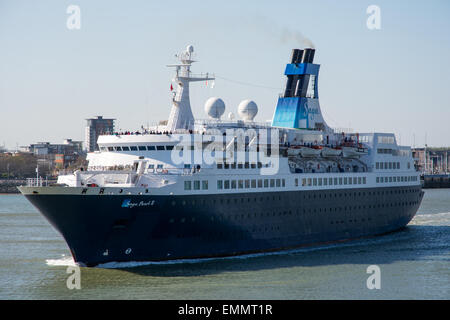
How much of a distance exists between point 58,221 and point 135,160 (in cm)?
637

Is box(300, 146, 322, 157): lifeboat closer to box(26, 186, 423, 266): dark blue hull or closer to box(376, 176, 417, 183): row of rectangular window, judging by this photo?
box(26, 186, 423, 266): dark blue hull

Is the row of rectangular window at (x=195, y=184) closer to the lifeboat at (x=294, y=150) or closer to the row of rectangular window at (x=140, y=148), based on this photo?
the row of rectangular window at (x=140, y=148)

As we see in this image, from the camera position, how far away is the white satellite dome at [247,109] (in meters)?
51.1

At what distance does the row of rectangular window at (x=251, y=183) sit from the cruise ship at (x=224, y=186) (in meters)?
0.07

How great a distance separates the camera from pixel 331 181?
4819cm

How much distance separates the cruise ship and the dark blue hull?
0.20 feet

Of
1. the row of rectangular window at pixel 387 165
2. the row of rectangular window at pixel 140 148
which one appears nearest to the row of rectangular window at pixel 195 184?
the row of rectangular window at pixel 140 148

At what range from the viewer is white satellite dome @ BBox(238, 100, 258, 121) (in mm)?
51094

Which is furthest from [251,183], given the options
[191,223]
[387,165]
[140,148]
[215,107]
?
[387,165]

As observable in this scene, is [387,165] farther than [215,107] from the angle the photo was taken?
Yes

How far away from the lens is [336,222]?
48.2m

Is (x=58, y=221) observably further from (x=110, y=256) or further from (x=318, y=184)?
(x=318, y=184)

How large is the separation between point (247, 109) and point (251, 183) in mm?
10456

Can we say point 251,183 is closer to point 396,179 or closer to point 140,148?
point 140,148
